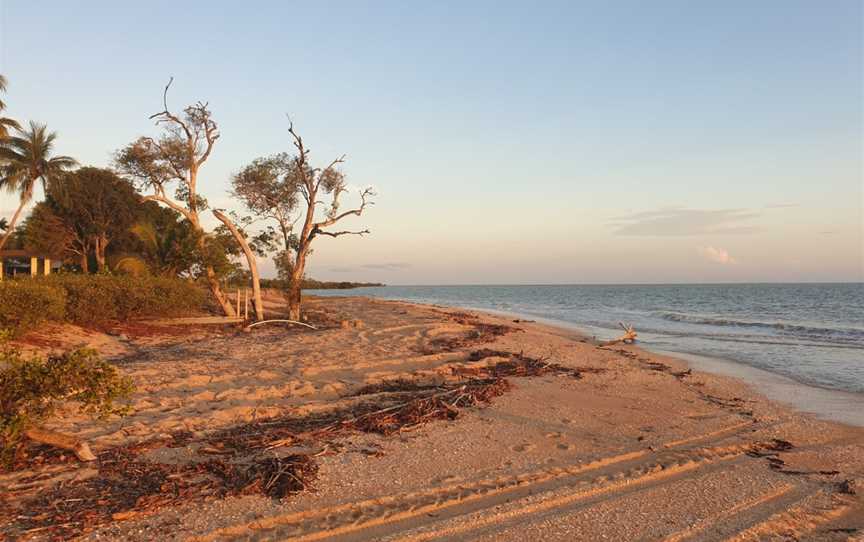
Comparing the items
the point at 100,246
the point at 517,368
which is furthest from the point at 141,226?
the point at 517,368

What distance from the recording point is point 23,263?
32438 millimetres

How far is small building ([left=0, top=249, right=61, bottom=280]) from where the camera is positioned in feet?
86.4

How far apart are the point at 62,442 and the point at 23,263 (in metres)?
34.0

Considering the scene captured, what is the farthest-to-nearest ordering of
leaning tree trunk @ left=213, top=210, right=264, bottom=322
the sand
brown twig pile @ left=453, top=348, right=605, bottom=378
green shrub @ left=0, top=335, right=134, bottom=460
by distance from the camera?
leaning tree trunk @ left=213, top=210, right=264, bottom=322 → brown twig pile @ left=453, top=348, right=605, bottom=378 → green shrub @ left=0, top=335, right=134, bottom=460 → the sand

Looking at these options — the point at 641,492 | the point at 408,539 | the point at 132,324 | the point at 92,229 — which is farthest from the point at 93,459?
the point at 92,229

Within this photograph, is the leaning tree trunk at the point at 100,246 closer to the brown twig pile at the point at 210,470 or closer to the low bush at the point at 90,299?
the low bush at the point at 90,299

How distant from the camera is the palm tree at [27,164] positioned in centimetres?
3028

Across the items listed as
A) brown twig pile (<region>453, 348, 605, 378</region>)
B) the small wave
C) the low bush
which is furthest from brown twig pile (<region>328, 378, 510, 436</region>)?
the small wave

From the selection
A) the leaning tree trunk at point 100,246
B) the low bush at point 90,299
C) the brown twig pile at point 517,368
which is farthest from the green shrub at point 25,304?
the leaning tree trunk at point 100,246

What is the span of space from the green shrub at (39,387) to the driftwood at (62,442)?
0.09 meters

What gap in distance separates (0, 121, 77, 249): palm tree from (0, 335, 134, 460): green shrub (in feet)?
101

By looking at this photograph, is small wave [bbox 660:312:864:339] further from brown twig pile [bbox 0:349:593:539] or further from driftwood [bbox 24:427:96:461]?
driftwood [bbox 24:427:96:461]

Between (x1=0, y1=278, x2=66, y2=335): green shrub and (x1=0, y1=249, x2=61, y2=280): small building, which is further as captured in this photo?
(x1=0, y1=249, x2=61, y2=280): small building

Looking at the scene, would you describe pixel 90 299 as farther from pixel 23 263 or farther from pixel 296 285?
pixel 23 263
